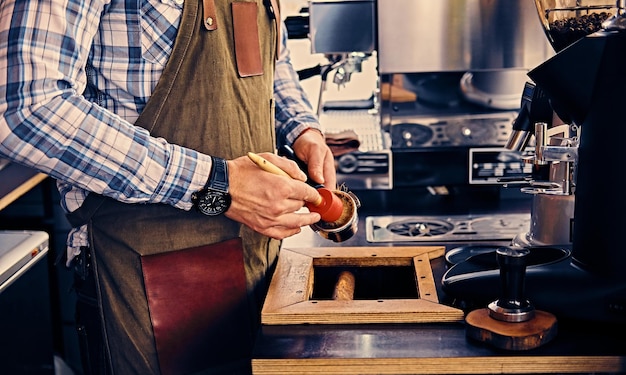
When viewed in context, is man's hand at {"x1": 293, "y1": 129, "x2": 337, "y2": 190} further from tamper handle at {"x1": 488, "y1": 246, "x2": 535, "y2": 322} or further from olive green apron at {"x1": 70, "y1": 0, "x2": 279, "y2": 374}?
tamper handle at {"x1": 488, "y1": 246, "x2": 535, "y2": 322}

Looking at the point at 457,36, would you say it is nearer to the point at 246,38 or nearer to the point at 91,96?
the point at 246,38

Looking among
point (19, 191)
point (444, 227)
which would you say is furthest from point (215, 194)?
point (19, 191)

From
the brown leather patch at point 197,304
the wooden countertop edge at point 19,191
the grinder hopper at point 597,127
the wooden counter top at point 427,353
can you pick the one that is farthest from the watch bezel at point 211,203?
the wooden countertop edge at point 19,191

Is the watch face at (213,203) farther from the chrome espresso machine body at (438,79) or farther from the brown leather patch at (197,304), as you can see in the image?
the chrome espresso machine body at (438,79)

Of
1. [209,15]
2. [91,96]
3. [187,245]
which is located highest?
[209,15]

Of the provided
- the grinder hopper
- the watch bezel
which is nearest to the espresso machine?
the grinder hopper

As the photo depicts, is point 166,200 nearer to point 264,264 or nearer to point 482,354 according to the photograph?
point 264,264

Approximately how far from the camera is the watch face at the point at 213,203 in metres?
1.42

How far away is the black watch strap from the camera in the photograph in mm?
1409

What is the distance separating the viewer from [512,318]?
1227mm

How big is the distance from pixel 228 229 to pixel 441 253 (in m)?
0.41

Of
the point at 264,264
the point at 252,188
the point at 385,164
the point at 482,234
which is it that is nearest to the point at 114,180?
the point at 252,188

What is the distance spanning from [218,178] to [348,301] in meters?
0.29

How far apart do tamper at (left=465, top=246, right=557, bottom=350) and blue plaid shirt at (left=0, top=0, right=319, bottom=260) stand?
0.49 metres
